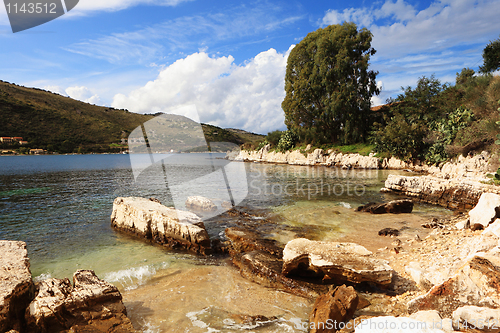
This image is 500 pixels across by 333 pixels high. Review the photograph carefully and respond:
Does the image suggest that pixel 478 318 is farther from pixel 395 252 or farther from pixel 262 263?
pixel 395 252

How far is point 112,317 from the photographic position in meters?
3.75

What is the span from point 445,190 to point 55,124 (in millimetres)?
107282

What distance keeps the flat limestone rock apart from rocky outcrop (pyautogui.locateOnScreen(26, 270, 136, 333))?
3483 millimetres

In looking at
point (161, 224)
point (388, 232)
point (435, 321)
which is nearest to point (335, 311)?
point (435, 321)

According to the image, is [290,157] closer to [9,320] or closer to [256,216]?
[256,216]

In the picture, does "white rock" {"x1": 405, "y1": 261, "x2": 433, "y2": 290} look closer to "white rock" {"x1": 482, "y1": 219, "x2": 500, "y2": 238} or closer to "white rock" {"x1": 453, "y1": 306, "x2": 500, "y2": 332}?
"white rock" {"x1": 482, "y1": 219, "x2": 500, "y2": 238}

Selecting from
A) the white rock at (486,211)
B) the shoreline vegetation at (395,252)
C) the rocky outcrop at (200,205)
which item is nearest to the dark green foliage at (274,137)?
the shoreline vegetation at (395,252)

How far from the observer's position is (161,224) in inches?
335

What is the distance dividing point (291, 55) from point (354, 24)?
11301mm

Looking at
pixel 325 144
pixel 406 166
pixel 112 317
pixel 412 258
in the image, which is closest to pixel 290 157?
pixel 325 144

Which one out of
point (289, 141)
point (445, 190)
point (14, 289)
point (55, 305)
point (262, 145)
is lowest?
point (445, 190)

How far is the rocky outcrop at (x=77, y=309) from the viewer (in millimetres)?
3422

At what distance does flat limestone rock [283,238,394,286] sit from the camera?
495cm

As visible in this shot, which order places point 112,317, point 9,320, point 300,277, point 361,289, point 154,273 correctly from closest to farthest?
point 9,320
point 112,317
point 361,289
point 300,277
point 154,273
